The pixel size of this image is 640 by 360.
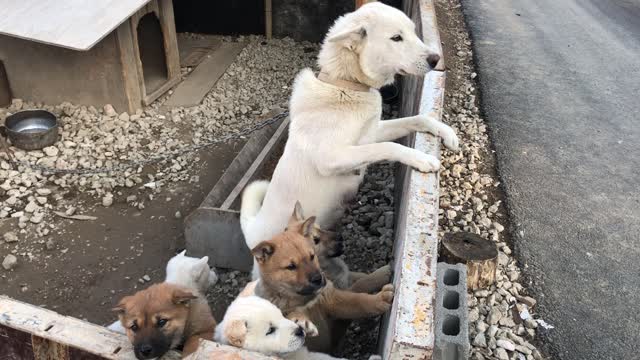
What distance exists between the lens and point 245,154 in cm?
550

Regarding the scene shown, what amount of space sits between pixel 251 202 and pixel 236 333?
5.69ft

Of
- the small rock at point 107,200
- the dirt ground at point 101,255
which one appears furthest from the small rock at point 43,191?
the small rock at point 107,200

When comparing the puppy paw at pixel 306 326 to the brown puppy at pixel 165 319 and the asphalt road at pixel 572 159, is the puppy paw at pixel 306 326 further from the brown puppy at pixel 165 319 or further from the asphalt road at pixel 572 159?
the asphalt road at pixel 572 159

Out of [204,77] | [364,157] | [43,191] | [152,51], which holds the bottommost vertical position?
[43,191]

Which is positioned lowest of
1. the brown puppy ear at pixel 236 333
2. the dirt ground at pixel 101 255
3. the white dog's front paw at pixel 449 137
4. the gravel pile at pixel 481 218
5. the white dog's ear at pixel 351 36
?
the dirt ground at pixel 101 255

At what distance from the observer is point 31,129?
646cm

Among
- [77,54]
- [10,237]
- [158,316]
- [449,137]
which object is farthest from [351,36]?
[77,54]

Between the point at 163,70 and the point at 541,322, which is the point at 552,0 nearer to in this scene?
the point at 163,70

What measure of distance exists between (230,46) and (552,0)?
24.7ft

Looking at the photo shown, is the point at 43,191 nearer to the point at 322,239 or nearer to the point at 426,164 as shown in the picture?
the point at 322,239

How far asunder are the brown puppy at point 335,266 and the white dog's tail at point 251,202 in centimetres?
62

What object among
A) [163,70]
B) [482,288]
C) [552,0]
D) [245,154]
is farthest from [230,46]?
[552,0]

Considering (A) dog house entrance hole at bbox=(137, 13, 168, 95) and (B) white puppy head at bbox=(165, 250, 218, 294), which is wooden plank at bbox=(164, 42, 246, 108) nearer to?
(A) dog house entrance hole at bbox=(137, 13, 168, 95)

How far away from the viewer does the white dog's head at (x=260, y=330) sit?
8.18ft
